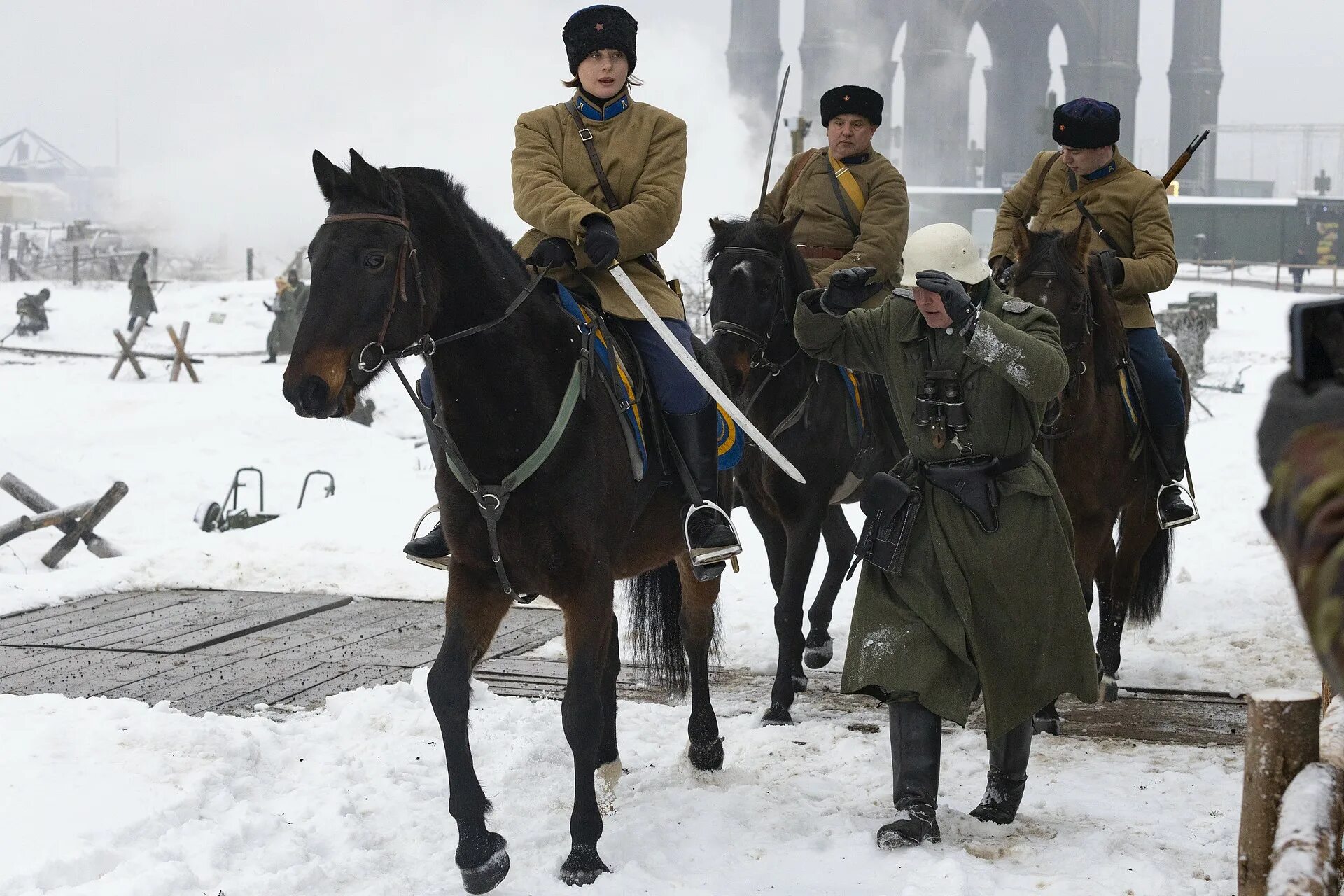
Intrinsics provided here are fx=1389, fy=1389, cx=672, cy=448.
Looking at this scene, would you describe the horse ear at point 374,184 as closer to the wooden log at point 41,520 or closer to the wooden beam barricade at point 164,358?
the wooden log at point 41,520

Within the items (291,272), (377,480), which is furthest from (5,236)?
(377,480)

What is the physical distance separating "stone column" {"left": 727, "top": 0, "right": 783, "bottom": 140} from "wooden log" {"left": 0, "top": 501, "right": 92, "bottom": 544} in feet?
199

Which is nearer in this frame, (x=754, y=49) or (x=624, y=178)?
(x=624, y=178)

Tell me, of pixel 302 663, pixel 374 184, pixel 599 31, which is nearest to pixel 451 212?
pixel 374 184

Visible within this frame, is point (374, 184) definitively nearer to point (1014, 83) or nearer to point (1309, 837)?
point (1309, 837)

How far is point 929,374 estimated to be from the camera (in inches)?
188

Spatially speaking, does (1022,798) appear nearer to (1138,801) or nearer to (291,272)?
(1138,801)

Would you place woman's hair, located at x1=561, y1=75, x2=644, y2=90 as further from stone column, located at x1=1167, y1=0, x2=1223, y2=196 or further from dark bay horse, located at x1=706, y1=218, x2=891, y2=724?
stone column, located at x1=1167, y1=0, x2=1223, y2=196

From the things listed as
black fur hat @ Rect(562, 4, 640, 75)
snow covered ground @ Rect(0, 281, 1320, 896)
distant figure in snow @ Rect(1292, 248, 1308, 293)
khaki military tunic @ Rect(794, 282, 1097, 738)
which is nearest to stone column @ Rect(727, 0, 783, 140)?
distant figure in snow @ Rect(1292, 248, 1308, 293)

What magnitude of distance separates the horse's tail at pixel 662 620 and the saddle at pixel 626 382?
42.3 inches

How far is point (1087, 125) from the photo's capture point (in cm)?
707

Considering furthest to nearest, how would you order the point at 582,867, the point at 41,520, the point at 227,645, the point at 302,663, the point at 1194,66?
the point at 1194,66
the point at 41,520
the point at 227,645
the point at 302,663
the point at 582,867

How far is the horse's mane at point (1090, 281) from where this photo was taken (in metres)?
6.26

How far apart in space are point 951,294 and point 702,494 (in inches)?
49.7
